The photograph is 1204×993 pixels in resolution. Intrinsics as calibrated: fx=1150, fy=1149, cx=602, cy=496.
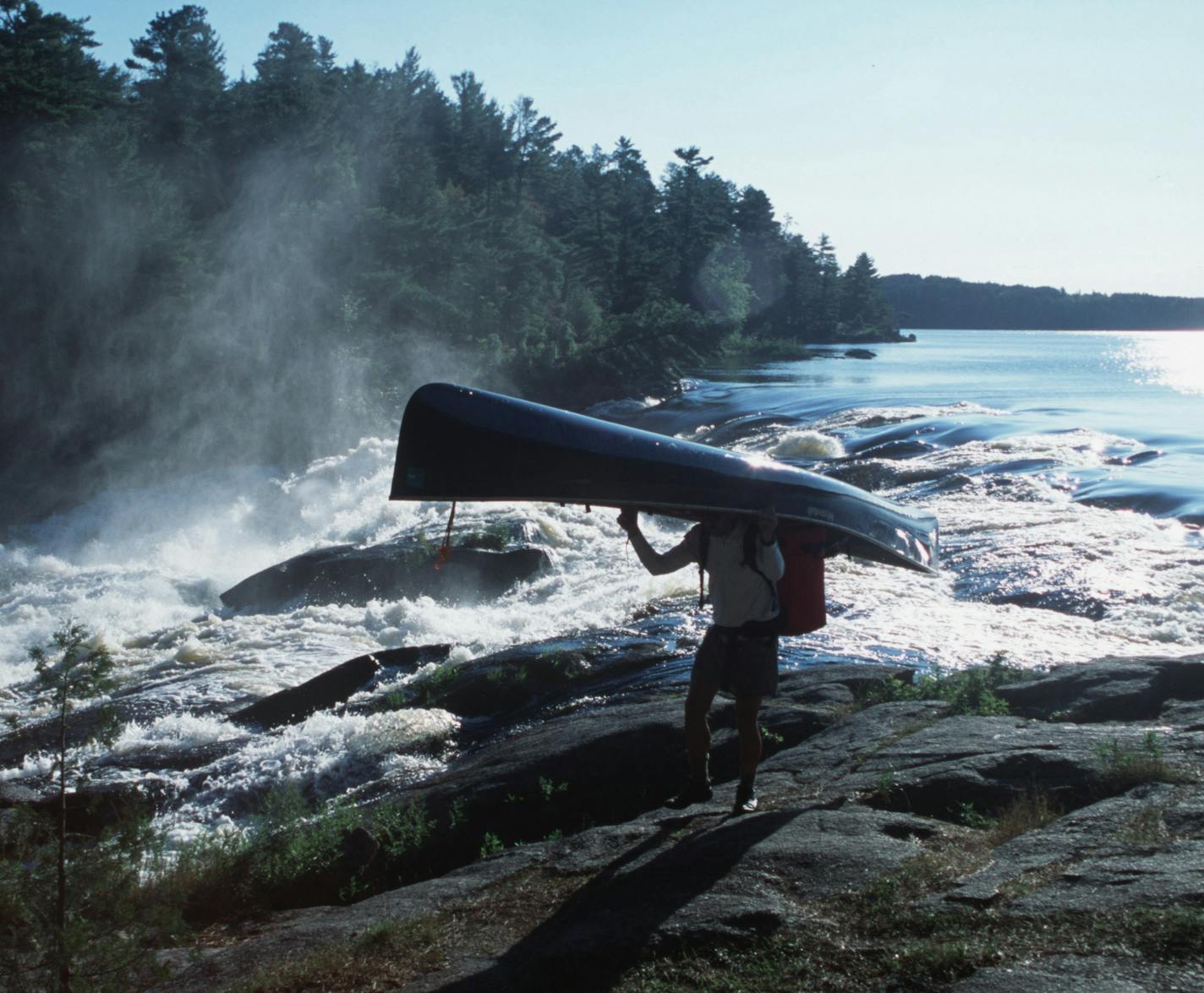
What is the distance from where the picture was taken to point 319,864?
6641 millimetres

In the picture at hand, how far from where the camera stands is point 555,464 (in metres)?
6.88

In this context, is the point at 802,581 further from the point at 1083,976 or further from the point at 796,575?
the point at 1083,976

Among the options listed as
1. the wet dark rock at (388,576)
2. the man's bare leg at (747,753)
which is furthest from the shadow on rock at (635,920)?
the wet dark rock at (388,576)

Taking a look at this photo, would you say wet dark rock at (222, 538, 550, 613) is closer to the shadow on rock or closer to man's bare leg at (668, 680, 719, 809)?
man's bare leg at (668, 680, 719, 809)

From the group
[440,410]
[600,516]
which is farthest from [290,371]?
[440,410]

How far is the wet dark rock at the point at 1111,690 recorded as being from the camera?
827 centimetres

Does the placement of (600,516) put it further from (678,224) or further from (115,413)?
(678,224)

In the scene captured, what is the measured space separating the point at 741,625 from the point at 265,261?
3405 centimetres

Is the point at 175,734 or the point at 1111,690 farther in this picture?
the point at 175,734

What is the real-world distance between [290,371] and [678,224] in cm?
4494

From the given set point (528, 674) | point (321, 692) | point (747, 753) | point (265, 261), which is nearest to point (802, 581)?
point (747, 753)

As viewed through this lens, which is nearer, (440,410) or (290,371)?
(440,410)

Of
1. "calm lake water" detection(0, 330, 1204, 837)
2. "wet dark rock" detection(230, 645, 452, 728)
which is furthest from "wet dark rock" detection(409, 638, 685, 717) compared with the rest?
"wet dark rock" detection(230, 645, 452, 728)

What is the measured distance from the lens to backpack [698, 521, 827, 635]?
6.04m
